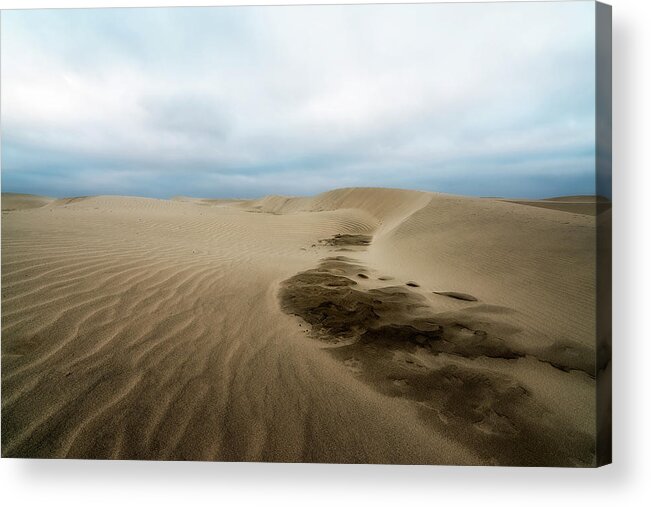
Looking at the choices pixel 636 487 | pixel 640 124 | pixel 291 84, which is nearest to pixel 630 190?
pixel 640 124

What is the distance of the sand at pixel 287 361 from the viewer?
1976 mm

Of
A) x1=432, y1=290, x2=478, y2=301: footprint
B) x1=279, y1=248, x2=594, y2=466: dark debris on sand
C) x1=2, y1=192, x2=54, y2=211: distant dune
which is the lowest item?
x1=279, y1=248, x2=594, y2=466: dark debris on sand

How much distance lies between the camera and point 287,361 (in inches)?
95.3

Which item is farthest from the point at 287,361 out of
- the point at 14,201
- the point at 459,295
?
the point at 14,201

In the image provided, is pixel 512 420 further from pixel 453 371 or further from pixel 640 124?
pixel 640 124

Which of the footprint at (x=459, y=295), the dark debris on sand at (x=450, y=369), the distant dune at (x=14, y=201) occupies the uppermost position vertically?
the distant dune at (x=14, y=201)

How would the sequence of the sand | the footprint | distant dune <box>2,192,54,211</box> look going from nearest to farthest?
the sand, distant dune <box>2,192,54,211</box>, the footprint

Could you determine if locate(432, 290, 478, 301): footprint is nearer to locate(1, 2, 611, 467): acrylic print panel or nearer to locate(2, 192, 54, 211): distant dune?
locate(1, 2, 611, 467): acrylic print panel

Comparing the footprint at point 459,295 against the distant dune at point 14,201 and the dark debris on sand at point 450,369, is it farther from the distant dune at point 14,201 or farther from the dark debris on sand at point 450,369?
the distant dune at point 14,201

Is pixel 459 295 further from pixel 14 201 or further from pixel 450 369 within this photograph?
pixel 14 201

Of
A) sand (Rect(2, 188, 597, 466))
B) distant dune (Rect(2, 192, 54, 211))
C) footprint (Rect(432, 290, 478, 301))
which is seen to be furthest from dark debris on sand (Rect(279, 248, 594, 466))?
distant dune (Rect(2, 192, 54, 211))

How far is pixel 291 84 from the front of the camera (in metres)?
3.38

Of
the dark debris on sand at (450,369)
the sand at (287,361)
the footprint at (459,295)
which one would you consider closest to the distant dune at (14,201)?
the sand at (287,361)

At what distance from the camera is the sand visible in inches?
77.8
